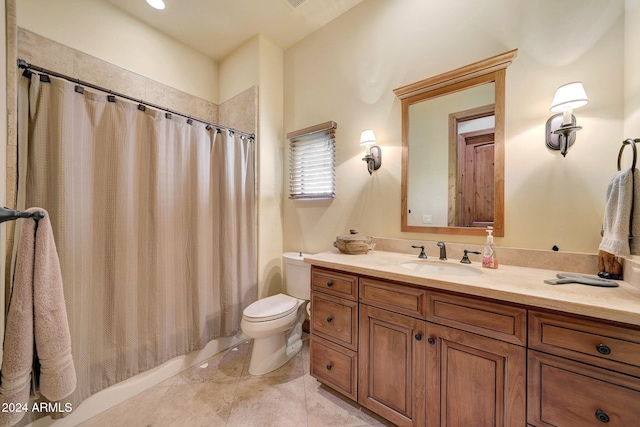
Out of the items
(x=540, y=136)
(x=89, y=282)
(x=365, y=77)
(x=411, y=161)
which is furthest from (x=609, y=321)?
(x=89, y=282)

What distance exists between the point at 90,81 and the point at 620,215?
3238 millimetres

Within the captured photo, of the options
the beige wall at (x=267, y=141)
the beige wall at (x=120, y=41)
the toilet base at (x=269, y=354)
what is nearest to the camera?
the beige wall at (x=120, y=41)

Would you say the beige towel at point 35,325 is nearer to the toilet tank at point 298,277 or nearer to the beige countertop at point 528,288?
the beige countertop at point 528,288

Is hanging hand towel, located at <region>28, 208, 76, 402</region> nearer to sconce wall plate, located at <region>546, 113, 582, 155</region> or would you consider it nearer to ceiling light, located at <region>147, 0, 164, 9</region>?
ceiling light, located at <region>147, 0, 164, 9</region>

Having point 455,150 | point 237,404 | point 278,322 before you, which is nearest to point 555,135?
point 455,150

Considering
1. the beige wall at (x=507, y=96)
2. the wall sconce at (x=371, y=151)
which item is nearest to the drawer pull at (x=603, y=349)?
the beige wall at (x=507, y=96)

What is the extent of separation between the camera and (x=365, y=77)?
1935 millimetres

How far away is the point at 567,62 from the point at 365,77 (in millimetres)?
1205

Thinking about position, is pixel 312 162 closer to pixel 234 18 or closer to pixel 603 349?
pixel 234 18

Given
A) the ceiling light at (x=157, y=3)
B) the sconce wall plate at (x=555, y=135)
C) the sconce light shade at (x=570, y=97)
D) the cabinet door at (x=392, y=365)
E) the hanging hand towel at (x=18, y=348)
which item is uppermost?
the ceiling light at (x=157, y=3)

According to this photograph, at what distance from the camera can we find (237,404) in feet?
4.88

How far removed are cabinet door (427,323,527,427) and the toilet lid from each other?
1.05 metres

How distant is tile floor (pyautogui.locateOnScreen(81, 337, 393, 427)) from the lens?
4.47 ft

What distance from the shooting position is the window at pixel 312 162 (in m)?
2.12
